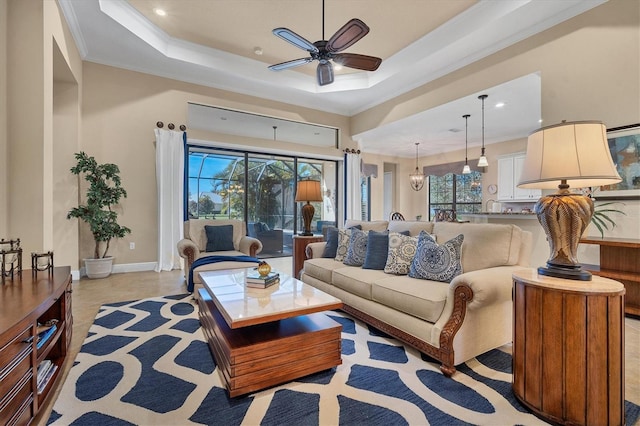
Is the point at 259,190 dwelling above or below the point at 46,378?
above

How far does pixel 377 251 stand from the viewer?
2.91 metres

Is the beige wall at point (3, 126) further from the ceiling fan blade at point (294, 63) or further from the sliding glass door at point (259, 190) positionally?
the sliding glass door at point (259, 190)

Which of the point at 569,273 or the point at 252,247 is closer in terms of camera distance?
the point at 569,273

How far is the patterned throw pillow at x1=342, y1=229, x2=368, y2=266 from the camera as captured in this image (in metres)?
3.11

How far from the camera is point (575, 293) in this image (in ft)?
4.71

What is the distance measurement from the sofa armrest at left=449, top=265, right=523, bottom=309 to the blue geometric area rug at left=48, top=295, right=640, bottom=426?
19.0 inches

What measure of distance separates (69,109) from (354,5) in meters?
4.22

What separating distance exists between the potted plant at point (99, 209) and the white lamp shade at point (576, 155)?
5144 millimetres

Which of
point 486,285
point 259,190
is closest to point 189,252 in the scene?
point 259,190

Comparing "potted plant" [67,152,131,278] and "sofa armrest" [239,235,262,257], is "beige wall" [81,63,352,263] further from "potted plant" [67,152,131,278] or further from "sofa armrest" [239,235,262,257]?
"sofa armrest" [239,235,262,257]

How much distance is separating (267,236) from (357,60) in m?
4.41

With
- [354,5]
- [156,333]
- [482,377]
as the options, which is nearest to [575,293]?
[482,377]

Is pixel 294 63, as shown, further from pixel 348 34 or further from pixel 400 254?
pixel 400 254

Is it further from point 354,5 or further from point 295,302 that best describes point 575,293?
point 354,5
